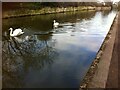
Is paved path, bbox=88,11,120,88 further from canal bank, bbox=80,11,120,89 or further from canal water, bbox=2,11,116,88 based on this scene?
canal water, bbox=2,11,116,88

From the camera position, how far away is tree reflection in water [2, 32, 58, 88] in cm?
955

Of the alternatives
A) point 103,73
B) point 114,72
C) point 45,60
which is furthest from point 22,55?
point 114,72

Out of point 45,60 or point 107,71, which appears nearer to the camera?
point 107,71

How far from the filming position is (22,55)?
41.7ft

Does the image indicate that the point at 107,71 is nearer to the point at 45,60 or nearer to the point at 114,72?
the point at 114,72

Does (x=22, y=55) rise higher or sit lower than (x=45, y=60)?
higher

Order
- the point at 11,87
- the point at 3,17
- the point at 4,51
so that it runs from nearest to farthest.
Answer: the point at 11,87 < the point at 4,51 < the point at 3,17

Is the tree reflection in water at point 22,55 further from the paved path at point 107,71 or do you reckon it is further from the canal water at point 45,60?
the paved path at point 107,71

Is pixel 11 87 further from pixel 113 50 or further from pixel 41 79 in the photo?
pixel 113 50

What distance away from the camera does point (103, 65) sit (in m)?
10.6

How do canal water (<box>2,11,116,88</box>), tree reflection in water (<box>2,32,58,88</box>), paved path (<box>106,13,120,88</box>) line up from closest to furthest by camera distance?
1. paved path (<box>106,13,120,88</box>)
2. canal water (<box>2,11,116,88</box>)
3. tree reflection in water (<box>2,32,58,88</box>)

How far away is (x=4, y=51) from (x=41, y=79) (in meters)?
4.49

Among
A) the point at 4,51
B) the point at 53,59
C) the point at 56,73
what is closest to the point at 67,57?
the point at 53,59

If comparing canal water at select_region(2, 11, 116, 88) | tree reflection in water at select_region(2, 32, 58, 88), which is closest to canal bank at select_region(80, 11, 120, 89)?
canal water at select_region(2, 11, 116, 88)
